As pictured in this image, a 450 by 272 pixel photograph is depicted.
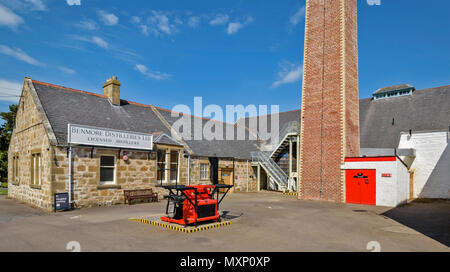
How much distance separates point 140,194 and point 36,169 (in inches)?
224

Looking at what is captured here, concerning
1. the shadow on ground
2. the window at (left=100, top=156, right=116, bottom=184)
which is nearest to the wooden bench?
the window at (left=100, top=156, right=116, bottom=184)

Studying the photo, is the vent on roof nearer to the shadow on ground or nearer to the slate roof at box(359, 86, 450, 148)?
the slate roof at box(359, 86, 450, 148)

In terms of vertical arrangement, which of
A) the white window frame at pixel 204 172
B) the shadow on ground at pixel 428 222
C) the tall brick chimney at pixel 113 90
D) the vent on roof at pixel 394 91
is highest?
the vent on roof at pixel 394 91

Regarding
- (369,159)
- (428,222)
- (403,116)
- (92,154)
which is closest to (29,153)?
(92,154)

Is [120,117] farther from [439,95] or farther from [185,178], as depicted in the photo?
[439,95]

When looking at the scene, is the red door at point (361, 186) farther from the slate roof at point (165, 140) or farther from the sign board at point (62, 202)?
the sign board at point (62, 202)

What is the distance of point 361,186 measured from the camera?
17891 mm

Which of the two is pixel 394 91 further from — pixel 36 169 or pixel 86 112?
pixel 36 169

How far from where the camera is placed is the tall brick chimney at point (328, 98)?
1870 cm

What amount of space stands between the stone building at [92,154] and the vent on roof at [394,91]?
52.8 ft

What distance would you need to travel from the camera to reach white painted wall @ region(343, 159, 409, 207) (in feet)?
55.2

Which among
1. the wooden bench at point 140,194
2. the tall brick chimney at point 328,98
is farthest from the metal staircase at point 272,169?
the wooden bench at point 140,194
